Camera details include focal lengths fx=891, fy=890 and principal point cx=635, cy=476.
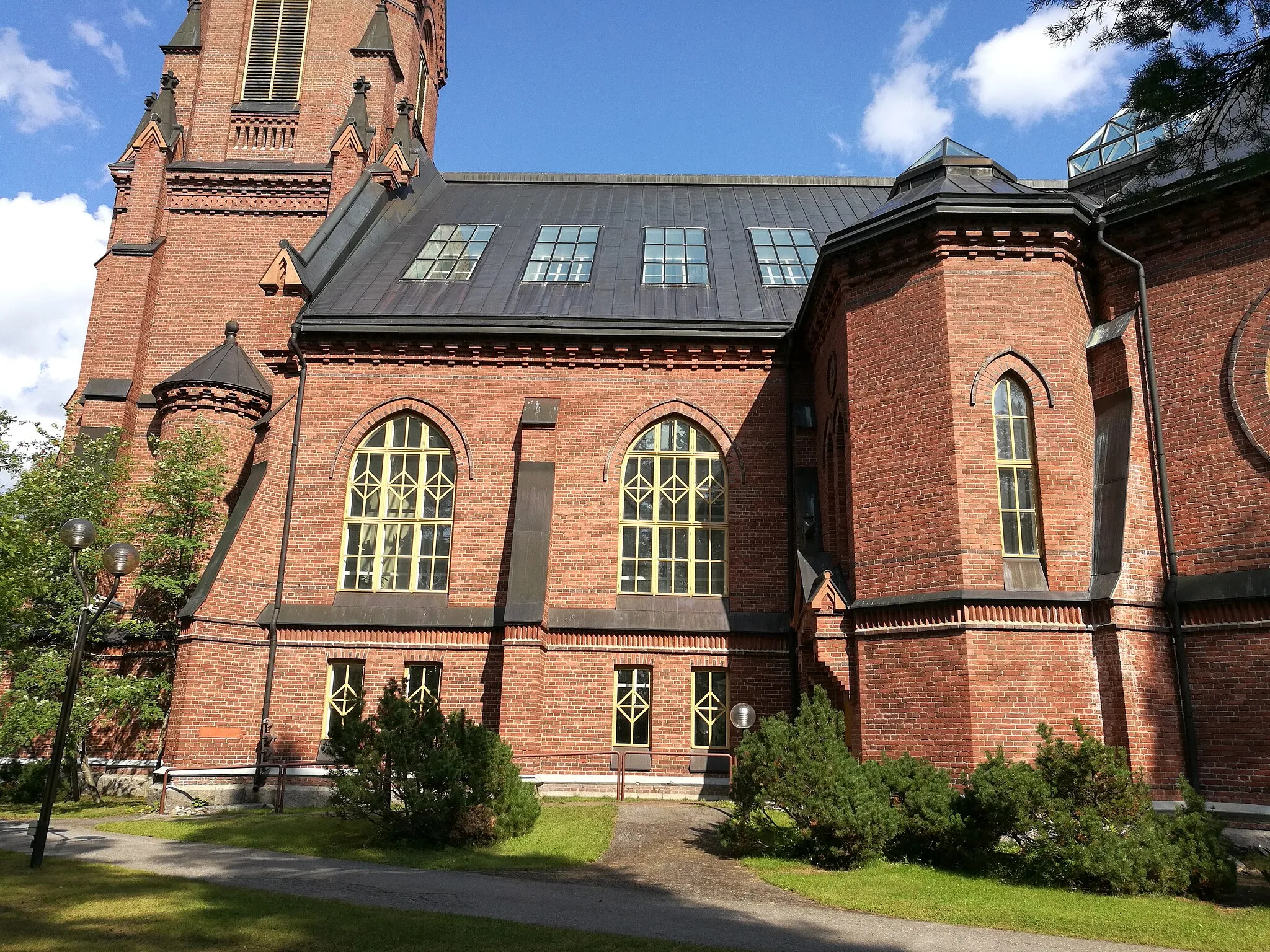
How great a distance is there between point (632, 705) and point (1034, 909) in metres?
8.47

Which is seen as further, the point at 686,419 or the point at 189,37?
the point at 189,37

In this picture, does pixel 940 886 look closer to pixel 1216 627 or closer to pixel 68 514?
pixel 1216 627

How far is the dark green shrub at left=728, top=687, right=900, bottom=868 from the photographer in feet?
30.8

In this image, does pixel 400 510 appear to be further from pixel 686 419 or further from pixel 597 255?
pixel 597 255

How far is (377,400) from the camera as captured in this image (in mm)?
17234

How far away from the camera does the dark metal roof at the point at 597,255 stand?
17.2 meters

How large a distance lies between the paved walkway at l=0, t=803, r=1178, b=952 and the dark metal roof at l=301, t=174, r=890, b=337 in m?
9.65

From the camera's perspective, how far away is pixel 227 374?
690 inches

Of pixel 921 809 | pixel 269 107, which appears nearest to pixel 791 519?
pixel 921 809

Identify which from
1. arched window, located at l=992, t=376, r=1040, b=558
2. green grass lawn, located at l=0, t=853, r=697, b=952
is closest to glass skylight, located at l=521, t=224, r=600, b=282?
arched window, located at l=992, t=376, r=1040, b=558

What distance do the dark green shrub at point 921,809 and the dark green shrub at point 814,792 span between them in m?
0.17

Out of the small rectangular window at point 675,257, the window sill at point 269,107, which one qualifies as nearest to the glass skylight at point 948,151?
the small rectangular window at point 675,257

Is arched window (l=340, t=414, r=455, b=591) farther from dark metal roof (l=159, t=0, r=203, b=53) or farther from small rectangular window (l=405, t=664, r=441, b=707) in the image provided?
dark metal roof (l=159, t=0, r=203, b=53)

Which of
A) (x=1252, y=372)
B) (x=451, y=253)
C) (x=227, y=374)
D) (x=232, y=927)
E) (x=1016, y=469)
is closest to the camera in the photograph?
(x=232, y=927)
